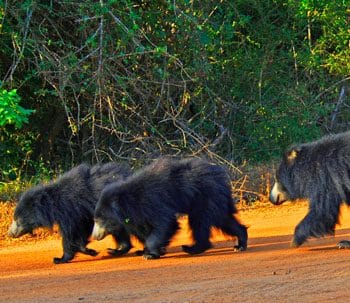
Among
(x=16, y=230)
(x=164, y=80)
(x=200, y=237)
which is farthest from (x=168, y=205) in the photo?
(x=164, y=80)

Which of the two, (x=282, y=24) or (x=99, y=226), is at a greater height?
(x=282, y=24)

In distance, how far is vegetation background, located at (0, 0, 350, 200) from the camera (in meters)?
13.4

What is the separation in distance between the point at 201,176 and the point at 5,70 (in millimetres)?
5651

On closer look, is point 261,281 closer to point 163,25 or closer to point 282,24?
point 163,25

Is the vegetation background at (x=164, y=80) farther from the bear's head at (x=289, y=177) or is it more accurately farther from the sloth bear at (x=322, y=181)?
the sloth bear at (x=322, y=181)

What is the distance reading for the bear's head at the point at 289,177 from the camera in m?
10.0

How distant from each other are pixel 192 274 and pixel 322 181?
6.43 ft

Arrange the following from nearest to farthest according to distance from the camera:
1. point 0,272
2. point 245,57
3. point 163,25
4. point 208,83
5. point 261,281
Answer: point 261,281, point 0,272, point 163,25, point 208,83, point 245,57

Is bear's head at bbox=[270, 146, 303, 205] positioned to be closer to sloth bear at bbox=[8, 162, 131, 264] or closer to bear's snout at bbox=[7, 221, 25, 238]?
sloth bear at bbox=[8, 162, 131, 264]

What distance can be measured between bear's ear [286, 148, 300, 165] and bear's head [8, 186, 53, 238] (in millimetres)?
2558

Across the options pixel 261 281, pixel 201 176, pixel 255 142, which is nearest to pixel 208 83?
pixel 255 142

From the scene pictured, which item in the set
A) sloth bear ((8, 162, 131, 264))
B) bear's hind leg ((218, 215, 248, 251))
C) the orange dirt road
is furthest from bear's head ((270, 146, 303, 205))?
sloth bear ((8, 162, 131, 264))

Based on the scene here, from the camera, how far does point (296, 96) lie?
671 inches

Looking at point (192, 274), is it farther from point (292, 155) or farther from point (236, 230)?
point (292, 155)
